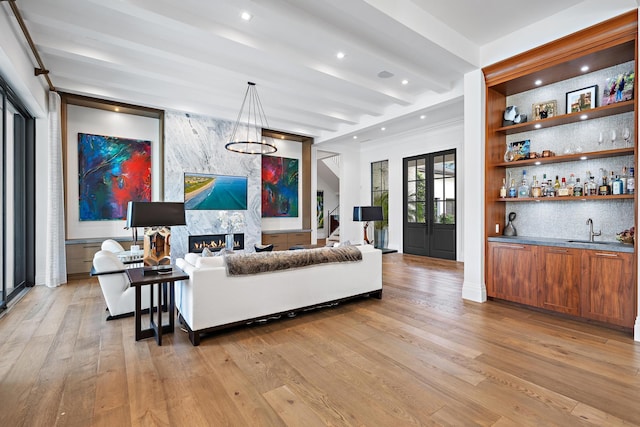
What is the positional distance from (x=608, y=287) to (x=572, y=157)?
1.49 metres

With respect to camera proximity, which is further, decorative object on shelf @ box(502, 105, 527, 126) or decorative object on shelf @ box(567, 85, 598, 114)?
decorative object on shelf @ box(502, 105, 527, 126)

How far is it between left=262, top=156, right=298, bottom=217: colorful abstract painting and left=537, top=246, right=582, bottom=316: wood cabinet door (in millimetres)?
5964

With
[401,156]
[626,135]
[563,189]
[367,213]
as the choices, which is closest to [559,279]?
[563,189]

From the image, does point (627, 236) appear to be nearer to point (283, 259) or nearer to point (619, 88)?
point (619, 88)

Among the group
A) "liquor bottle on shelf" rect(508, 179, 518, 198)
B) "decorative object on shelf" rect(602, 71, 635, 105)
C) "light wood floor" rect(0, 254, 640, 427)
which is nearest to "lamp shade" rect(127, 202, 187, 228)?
"light wood floor" rect(0, 254, 640, 427)

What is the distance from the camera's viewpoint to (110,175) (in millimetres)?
5977

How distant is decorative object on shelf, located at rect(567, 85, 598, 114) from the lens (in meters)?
3.62

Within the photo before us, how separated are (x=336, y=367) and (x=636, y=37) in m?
4.13

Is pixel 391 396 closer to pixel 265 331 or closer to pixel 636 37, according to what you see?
pixel 265 331

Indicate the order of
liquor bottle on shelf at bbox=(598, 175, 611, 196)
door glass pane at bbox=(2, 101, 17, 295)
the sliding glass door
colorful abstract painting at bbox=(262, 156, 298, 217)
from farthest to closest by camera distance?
colorful abstract painting at bbox=(262, 156, 298, 217) < door glass pane at bbox=(2, 101, 17, 295) < the sliding glass door < liquor bottle on shelf at bbox=(598, 175, 611, 196)

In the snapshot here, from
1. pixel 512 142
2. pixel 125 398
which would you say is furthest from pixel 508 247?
pixel 125 398

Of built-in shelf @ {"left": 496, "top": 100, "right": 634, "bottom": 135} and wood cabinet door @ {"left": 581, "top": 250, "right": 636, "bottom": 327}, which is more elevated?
built-in shelf @ {"left": 496, "top": 100, "right": 634, "bottom": 135}

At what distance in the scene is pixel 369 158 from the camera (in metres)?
9.66

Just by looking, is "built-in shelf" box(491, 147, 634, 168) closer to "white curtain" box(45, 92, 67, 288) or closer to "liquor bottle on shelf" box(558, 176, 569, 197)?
"liquor bottle on shelf" box(558, 176, 569, 197)
